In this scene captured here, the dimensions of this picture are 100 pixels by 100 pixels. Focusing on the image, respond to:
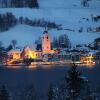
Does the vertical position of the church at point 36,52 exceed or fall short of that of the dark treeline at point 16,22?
it falls short

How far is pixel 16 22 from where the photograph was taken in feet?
214

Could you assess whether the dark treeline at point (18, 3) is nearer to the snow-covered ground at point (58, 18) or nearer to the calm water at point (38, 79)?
the snow-covered ground at point (58, 18)

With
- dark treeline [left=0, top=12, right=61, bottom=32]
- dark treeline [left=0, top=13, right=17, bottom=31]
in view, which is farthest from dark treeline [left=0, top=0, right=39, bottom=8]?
dark treeline [left=0, top=12, right=61, bottom=32]

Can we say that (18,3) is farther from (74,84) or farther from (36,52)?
(74,84)

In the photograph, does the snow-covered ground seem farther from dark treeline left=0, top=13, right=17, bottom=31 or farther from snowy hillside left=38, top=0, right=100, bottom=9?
dark treeline left=0, top=13, right=17, bottom=31

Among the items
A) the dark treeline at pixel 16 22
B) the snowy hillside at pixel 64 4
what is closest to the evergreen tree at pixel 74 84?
the dark treeline at pixel 16 22

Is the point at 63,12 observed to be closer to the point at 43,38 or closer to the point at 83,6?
the point at 83,6

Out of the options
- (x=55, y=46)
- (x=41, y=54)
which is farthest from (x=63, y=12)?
(x=41, y=54)

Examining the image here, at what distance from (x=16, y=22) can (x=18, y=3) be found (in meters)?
5.01

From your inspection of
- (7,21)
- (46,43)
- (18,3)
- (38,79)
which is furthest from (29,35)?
(38,79)

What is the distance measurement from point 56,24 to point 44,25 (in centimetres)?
135

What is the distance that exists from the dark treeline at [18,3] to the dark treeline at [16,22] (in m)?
1.97

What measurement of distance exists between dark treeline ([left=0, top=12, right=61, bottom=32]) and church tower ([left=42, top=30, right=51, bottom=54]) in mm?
4050

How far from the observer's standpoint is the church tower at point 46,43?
58156 mm
